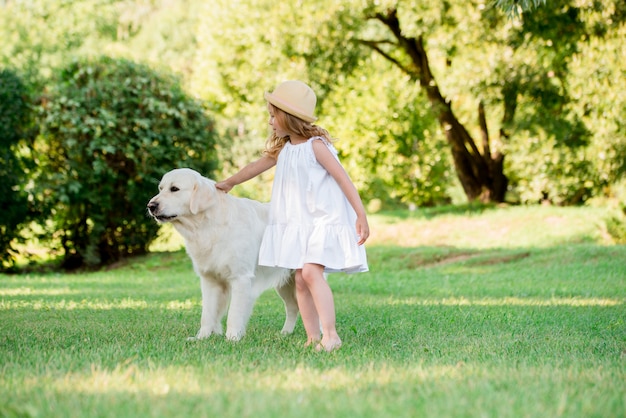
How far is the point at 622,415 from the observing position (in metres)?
3.15

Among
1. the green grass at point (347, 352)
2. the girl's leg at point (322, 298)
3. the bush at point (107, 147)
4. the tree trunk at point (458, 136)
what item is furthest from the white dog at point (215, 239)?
the tree trunk at point (458, 136)

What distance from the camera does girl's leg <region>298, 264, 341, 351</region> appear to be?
5211 mm

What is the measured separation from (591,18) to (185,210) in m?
12.5

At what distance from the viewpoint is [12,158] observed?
14039 millimetres

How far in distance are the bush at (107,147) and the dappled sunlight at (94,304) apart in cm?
576

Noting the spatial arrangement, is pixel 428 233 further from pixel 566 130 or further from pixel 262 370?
pixel 262 370

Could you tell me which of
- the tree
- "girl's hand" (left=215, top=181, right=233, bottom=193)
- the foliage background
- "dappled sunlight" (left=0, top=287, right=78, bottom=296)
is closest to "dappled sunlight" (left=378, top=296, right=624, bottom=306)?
"girl's hand" (left=215, top=181, right=233, bottom=193)

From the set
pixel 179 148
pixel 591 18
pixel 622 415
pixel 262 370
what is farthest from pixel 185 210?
pixel 591 18

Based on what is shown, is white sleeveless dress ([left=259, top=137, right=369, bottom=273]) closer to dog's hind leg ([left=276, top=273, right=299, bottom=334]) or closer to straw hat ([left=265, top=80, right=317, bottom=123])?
Answer: straw hat ([left=265, top=80, right=317, bottom=123])

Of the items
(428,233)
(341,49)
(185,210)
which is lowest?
(428,233)

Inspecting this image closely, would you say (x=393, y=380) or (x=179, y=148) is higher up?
(x=179, y=148)

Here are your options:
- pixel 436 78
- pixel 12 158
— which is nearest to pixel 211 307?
pixel 12 158

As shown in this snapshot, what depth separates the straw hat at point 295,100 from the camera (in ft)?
17.6

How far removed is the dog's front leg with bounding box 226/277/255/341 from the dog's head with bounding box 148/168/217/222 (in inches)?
24.8
